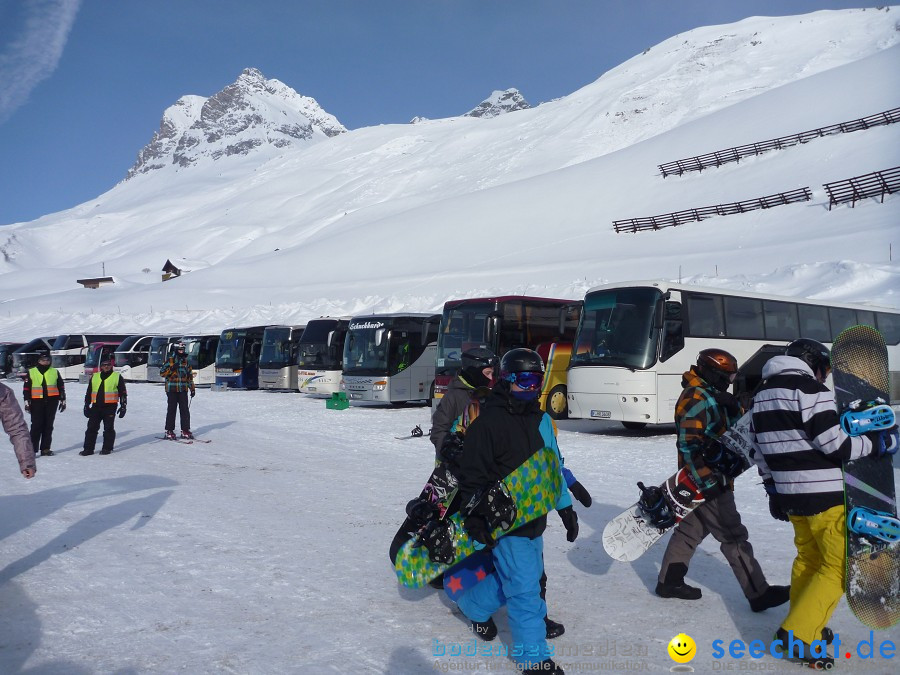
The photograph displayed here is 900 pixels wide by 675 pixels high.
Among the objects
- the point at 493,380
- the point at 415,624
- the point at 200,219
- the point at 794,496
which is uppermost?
the point at 200,219

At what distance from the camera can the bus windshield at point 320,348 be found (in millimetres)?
23016

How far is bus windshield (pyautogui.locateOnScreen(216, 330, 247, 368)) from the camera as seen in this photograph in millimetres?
27500

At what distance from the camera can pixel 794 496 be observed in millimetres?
3893

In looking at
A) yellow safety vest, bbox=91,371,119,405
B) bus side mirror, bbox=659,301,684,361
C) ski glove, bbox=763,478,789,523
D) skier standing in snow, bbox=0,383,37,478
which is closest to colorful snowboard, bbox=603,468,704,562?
ski glove, bbox=763,478,789,523

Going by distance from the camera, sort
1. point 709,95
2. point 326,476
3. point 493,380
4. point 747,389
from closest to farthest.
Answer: point 493,380 < point 326,476 < point 747,389 < point 709,95

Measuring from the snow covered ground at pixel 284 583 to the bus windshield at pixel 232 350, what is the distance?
17.2 meters

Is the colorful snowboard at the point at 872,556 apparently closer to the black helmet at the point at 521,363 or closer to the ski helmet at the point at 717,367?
the ski helmet at the point at 717,367

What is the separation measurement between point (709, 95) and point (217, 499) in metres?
106

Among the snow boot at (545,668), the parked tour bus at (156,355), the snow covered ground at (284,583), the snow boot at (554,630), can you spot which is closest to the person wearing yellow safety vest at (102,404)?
the snow covered ground at (284,583)

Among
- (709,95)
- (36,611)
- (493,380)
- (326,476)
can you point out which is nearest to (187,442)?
(326,476)

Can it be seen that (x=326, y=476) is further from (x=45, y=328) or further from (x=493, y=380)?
(x=45, y=328)

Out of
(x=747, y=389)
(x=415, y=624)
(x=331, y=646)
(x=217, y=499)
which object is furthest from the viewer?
(x=747, y=389)

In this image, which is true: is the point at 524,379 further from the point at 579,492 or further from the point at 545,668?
the point at 545,668

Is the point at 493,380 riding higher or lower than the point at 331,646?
higher
